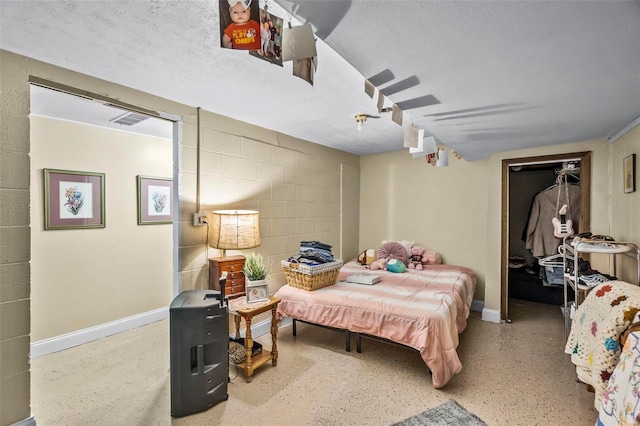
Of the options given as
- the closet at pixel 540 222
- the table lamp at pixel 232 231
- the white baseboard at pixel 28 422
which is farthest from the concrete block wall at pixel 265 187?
the closet at pixel 540 222

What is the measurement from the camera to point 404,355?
2.72 metres

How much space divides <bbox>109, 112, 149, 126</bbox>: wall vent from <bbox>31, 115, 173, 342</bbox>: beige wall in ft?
1.07

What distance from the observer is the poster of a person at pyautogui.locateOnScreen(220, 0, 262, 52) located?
967 mm

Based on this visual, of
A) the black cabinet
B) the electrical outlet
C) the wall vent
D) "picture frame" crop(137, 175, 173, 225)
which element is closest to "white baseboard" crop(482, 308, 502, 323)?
the black cabinet

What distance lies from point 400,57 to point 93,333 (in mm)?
3760

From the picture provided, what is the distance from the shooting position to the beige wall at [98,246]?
2.78 m

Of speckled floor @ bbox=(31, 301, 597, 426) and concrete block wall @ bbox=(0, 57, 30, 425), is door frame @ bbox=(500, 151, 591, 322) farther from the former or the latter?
concrete block wall @ bbox=(0, 57, 30, 425)

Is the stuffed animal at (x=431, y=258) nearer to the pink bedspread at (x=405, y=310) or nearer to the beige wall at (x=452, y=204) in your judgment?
the beige wall at (x=452, y=204)

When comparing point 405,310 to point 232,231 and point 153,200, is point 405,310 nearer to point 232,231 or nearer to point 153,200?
point 232,231

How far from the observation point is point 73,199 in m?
2.98

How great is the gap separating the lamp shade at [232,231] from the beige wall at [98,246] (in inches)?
59.8

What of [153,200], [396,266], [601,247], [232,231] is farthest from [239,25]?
[153,200]

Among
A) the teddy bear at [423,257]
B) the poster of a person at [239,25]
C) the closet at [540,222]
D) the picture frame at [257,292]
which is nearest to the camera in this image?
the poster of a person at [239,25]

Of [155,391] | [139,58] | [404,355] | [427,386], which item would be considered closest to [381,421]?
[427,386]
